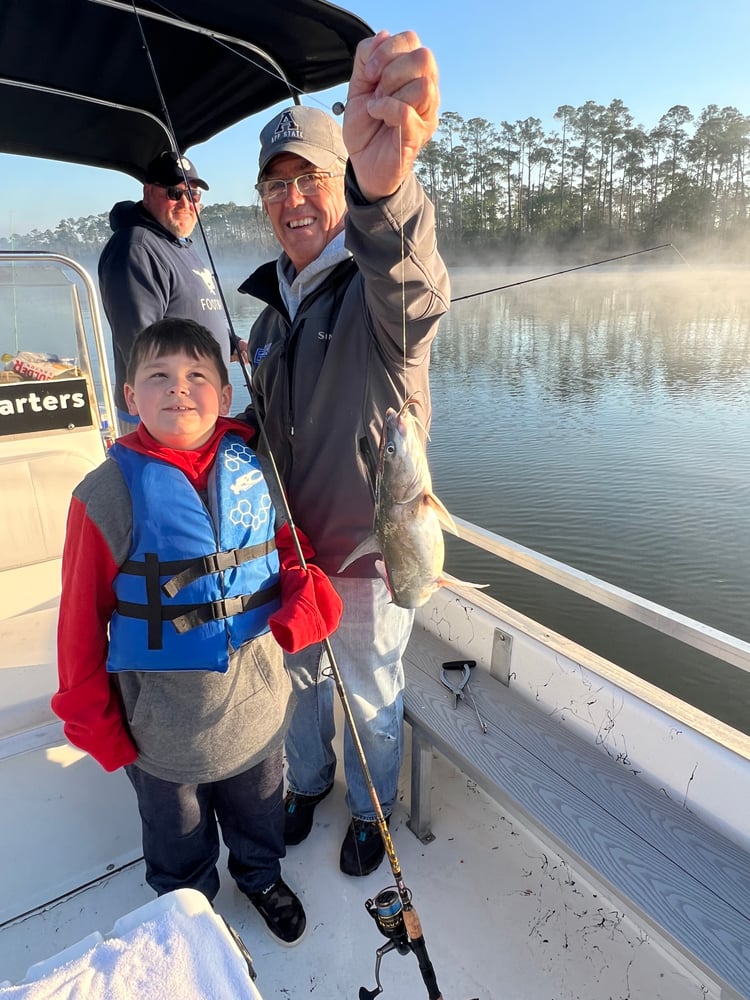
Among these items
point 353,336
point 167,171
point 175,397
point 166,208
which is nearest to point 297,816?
point 175,397

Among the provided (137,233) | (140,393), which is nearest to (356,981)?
(140,393)

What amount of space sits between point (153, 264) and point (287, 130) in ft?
5.91

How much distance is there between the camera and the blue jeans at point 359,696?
202 cm

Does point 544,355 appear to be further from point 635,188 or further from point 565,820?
point 565,820

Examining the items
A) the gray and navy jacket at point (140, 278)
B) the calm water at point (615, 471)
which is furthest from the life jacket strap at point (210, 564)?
the calm water at point (615, 471)

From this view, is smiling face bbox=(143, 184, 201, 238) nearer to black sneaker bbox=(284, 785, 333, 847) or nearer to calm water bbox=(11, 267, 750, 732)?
calm water bbox=(11, 267, 750, 732)

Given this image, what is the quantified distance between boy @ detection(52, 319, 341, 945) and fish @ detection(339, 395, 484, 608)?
0.89 ft

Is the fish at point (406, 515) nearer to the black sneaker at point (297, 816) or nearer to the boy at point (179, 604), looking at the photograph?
the boy at point (179, 604)

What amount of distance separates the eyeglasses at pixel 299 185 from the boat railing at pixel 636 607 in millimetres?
1508

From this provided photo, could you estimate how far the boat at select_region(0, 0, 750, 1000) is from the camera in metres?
1.79

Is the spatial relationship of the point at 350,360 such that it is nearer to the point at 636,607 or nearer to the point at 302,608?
the point at 302,608

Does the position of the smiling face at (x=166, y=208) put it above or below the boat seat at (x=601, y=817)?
above

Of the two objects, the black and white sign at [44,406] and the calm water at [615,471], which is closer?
the black and white sign at [44,406]

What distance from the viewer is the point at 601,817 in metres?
1.92
